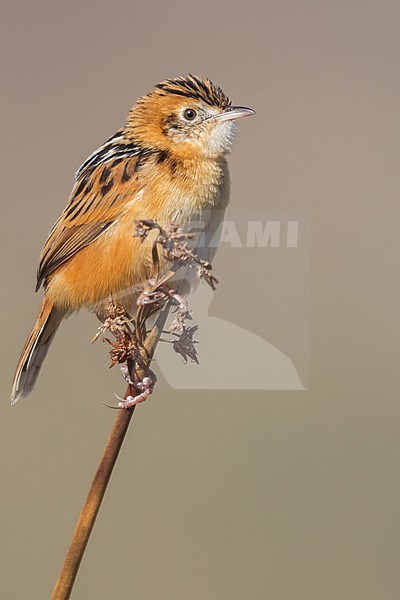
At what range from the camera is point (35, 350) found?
1534mm

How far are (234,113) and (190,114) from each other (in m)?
0.10

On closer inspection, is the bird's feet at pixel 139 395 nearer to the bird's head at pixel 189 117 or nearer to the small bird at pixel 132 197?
the small bird at pixel 132 197

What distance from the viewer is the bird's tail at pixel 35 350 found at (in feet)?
4.98

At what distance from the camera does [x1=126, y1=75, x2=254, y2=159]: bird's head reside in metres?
1.36

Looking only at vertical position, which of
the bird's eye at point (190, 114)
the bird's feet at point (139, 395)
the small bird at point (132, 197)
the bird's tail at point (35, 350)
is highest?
the bird's eye at point (190, 114)

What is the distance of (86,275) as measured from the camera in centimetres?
146

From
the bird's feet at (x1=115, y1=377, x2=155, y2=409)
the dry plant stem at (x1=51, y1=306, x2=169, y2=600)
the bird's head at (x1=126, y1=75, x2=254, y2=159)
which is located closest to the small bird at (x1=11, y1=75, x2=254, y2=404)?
the bird's head at (x1=126, y1=75, x2=254, y2=159)

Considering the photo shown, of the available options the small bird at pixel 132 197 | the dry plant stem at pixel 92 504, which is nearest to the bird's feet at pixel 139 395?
the dry plant stem at pixel 92 504

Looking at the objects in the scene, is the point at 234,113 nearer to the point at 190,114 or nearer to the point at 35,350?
the point at 190,114

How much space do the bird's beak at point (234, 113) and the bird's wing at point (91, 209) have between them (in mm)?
207

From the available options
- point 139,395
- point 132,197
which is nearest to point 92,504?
point 139,395

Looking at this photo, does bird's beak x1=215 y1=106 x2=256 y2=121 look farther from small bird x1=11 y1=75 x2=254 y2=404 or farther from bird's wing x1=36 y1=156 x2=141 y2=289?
bird's wing x1=36 y1=156 x2=141 y2=289

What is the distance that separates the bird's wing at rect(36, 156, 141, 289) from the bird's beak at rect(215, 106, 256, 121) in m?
0.21

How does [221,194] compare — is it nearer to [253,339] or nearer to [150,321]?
[253,339]
